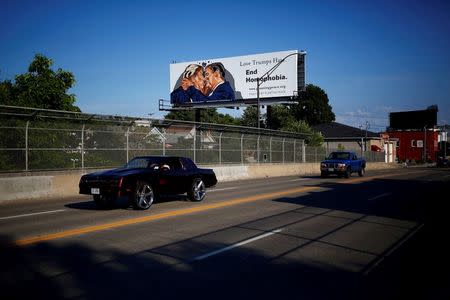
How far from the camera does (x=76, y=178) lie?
18.3 meters

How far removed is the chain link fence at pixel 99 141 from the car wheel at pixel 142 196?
5.67 meters

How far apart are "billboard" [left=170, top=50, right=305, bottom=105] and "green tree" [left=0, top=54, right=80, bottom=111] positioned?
1905 cm

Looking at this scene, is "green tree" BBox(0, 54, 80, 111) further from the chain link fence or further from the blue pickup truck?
the blue pickup truck

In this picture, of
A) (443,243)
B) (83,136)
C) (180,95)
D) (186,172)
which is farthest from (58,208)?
(180,95)

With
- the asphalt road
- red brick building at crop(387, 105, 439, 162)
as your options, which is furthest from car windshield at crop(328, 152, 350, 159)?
red brick building at crop(387, 105, 439, 162)

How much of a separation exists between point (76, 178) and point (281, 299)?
14632 millimetres

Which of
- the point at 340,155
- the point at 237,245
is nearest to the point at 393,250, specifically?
the point at 237,245

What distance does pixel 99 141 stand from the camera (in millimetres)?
19656

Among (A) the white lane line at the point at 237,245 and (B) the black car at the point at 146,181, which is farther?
(B) the black car at the point at 146,181

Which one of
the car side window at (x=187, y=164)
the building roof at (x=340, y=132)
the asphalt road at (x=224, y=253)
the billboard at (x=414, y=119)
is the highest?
the billboard at (x=414, y=119)

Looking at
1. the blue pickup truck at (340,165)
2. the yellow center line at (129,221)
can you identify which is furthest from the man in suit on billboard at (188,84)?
the yellow center line at (129,221)

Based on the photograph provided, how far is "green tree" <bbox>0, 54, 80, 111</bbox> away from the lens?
2830 cm

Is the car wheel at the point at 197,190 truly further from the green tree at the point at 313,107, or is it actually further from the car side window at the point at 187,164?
the green tree at the point at 313,107

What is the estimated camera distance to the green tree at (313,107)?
93500 millimetres
